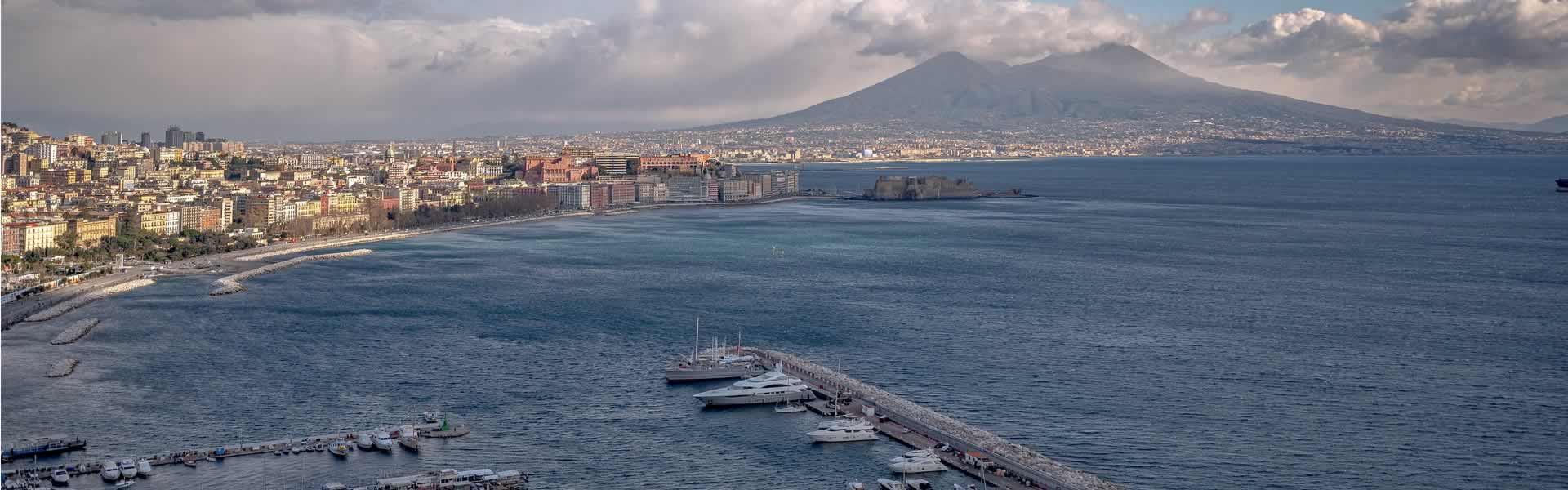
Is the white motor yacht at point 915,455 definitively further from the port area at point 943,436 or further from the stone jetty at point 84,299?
the stone jetty at point 84,299

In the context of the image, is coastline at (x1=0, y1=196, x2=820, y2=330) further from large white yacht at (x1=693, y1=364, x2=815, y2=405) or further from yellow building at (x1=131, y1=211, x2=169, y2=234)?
large white yacht at (x1=693, y1=364, x2=815, y2=405)

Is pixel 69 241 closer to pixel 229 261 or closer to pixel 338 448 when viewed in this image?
pixel 229 261

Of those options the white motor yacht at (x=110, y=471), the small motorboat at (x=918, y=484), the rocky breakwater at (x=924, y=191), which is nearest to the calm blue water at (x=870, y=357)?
the white motor yacht at (x=110, y=471)

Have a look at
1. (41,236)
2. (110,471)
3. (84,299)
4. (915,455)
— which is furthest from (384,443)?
(41,236)

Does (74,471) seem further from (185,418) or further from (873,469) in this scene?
(873,469)

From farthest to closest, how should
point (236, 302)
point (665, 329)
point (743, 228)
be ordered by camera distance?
point (743, 228) → point (236, 302) → point (665, 329)

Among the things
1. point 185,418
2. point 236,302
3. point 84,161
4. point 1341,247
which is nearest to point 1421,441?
point 185,418

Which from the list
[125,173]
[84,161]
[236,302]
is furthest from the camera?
[84,161]
